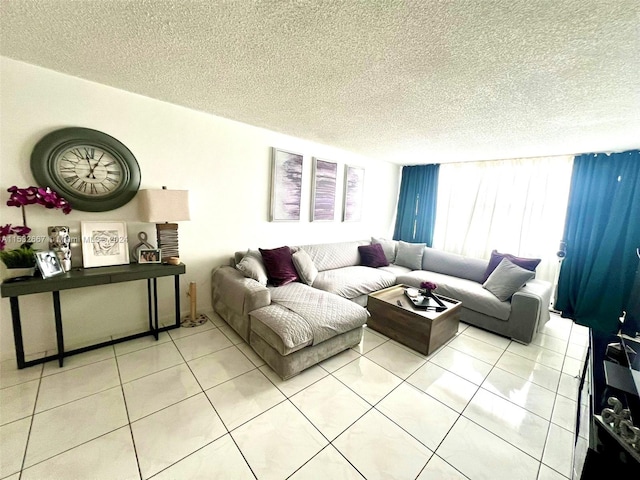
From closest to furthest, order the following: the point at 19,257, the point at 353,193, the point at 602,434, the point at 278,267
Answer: the point at 602,434, the point at 19,257, the point at 278,267, the point at 353,193

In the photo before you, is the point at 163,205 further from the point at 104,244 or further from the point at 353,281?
the point at 353,281

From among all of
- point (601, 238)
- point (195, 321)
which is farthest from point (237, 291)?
point (601, 238)

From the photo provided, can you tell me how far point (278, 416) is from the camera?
1.60 metres

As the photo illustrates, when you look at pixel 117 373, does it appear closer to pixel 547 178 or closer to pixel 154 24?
pixel 154 24

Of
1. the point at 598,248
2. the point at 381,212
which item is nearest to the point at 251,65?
the point at 381,212

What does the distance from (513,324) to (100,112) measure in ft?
14.8

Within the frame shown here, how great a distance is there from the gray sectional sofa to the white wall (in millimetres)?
395

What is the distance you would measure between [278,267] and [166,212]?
126 cm

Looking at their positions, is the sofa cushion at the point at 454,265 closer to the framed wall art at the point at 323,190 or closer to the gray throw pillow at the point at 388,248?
the gray throw pillow at the point at 388,248

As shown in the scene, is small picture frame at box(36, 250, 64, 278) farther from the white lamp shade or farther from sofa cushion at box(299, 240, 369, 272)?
sofa cushion at box(299, 240, 369, 272)

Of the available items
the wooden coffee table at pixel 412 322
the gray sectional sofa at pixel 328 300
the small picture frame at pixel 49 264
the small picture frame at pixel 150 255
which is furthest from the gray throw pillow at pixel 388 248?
the small picture frame at pixel 49 264

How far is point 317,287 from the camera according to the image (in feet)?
10.2

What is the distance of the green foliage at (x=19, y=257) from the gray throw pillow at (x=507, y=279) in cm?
438

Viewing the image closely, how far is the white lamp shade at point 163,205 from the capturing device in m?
2.19
